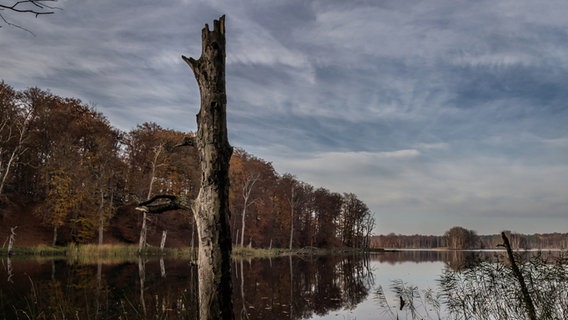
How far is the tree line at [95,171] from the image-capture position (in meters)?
40.8

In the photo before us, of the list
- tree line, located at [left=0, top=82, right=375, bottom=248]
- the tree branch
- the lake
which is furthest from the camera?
tree line, located at [left=0, top=82, right=375, bottom=248]

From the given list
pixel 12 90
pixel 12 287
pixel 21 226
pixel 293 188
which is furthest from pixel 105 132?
pixel 12 287

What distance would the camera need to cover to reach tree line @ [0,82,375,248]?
1608 inches

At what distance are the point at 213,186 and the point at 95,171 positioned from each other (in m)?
40.9

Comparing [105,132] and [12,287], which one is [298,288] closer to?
[12,287]

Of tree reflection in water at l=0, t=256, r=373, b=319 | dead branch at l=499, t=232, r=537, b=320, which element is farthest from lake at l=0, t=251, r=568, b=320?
dead branch at l=499, t=232, r=537, b=320

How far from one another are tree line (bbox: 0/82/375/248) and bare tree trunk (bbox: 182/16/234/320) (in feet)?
110

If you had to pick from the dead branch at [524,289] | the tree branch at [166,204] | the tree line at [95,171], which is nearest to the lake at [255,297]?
the dead branch at [524,289]

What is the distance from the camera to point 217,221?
5.84m

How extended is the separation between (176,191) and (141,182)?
453 centimetres

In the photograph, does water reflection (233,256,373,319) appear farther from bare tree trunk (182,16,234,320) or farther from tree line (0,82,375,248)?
tree line (0,82,375,248)

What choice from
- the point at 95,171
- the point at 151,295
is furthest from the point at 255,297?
the point at 95,171

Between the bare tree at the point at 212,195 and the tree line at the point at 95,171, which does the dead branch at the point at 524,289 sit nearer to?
the bare tree at the point at 212,195

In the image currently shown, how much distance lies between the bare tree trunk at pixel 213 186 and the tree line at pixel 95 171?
33.5m
